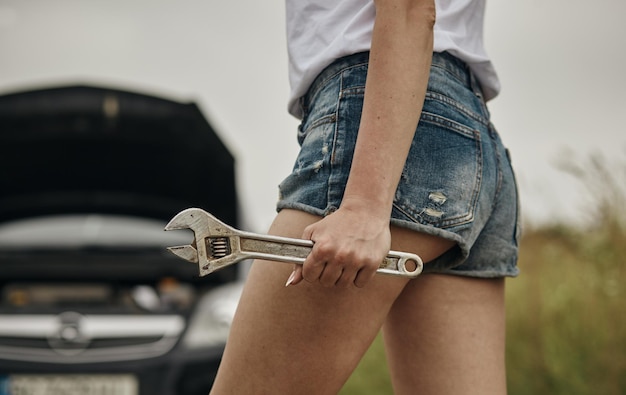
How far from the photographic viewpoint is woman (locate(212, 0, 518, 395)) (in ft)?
3.97

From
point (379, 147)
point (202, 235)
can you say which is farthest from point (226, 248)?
point (379, 147)

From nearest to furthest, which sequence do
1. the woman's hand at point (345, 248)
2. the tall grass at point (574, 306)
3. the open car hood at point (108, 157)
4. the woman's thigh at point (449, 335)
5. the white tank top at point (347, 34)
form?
the woman's hand at point (345, 248) → the white tank top at point (347, 34) → the woman's thigh at point (449, 335) → the tall grass at point (574, 306) → the open car hood at point (108, 157)

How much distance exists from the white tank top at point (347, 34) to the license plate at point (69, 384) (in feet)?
9.09

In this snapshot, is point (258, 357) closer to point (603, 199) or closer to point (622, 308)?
point (603, 199)

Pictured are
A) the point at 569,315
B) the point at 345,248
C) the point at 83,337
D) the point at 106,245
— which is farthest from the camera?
the point at 106,245

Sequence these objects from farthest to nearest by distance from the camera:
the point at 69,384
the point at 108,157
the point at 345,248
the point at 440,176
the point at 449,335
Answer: the point at 108,157 → the point at 69,384 → the point at 449,335 → the point at 440,176 → the point at 345,248

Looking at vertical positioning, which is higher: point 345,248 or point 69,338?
point 345,248

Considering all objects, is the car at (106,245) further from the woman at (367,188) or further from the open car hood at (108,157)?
the woman at (367,188)

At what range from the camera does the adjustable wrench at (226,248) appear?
3.92 feet

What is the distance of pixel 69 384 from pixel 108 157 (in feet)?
6.53

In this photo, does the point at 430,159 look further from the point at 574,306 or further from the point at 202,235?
the point at 574,306

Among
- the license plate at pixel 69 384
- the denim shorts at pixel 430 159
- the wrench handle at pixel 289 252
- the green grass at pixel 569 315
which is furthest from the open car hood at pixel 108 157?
the wrench handle at pixel 289 252

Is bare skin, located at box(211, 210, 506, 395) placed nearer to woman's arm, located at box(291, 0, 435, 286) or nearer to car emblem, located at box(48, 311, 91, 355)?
woman's arm, located at box(291, 0, 435, 286)

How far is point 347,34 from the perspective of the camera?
1309 millimetres
